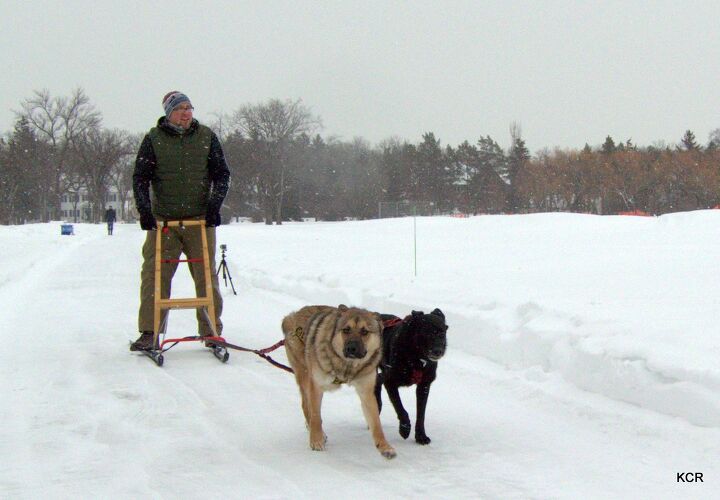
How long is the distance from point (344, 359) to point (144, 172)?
3.74m

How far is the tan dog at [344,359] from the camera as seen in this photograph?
3.96 metres

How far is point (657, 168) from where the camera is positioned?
64.8 metres

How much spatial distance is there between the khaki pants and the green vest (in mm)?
229

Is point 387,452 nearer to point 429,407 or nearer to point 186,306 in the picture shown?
point 429,407

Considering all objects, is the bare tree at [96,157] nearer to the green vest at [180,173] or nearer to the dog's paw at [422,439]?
the green vest at [180,173]

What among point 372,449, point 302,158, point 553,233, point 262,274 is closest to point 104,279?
point 262,274

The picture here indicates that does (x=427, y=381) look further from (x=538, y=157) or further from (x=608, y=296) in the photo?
(x=538, y=157)

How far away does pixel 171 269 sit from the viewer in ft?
23.2

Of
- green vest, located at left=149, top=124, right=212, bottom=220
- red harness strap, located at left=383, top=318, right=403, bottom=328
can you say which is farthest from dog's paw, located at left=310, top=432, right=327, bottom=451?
green vest, located at left=149, top=124, right=212, bottom=220

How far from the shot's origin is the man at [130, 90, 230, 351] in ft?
22.1

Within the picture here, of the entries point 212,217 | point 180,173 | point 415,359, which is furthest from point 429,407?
point 180,173

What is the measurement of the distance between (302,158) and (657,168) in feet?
117

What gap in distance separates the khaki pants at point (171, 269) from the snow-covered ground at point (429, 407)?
1.40ft

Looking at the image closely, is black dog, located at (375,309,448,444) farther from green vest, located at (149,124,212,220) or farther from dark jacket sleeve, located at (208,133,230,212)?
green vest, located at (149,124,212,220)
